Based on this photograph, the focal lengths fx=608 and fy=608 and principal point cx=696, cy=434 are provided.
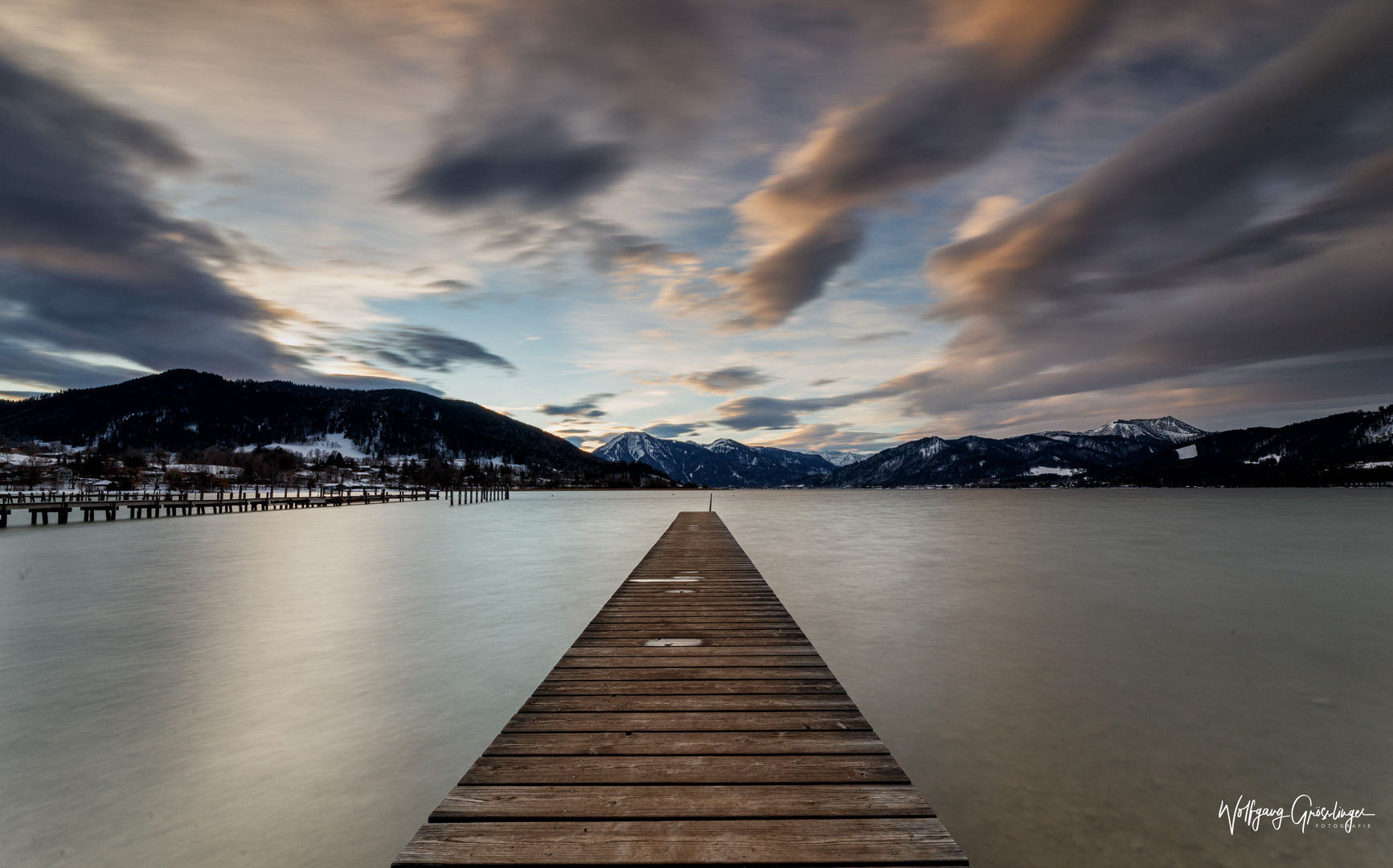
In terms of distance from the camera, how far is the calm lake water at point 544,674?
5977 mm

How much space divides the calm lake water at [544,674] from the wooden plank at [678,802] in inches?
100

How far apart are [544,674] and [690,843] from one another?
327 inches

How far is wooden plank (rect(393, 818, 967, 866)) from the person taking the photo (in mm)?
3391

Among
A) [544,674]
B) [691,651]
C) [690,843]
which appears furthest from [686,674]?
[544,674]

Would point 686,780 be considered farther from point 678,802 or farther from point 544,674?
point 544,674

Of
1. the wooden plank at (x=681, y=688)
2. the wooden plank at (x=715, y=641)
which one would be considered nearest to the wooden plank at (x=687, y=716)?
the wooden plank at (x=681, y=688)

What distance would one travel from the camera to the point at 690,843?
357 centimetres

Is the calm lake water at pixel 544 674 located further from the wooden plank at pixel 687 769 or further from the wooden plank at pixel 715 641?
the wooden plank at pixel 687 769

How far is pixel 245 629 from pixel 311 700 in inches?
256

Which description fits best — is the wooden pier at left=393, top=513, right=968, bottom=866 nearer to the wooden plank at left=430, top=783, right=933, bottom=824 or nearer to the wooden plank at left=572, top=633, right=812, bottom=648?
the wooden plank at left=430, top=783, right=933, bottom=824

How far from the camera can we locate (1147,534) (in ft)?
153

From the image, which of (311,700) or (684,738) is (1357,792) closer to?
(684,738)

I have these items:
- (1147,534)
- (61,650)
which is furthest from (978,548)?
(61,650)

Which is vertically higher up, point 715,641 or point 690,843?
point 690,843
